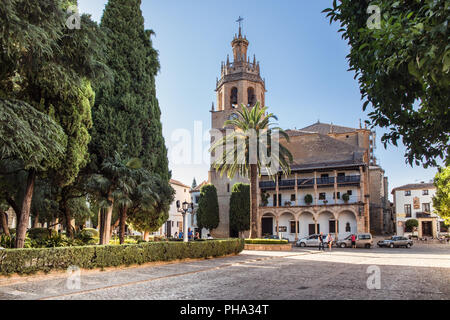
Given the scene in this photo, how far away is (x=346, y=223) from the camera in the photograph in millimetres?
45469

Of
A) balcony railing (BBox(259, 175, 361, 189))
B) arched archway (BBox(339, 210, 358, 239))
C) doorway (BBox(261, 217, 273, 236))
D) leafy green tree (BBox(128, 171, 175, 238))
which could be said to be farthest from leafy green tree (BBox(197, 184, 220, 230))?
leafy green tree (BBox(128, 171, 175, 238))

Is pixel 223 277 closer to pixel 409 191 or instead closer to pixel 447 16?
pixel 447 16

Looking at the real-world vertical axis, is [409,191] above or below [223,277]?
above

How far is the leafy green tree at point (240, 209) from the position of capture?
4784 centimetres

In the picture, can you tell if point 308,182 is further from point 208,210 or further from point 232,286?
point 232,286

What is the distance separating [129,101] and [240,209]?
95.7 ft

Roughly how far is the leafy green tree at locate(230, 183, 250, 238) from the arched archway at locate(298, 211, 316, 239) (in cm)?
694

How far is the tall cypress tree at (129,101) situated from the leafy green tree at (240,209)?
24576mm

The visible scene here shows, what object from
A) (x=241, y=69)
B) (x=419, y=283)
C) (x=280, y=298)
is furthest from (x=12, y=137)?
(x=241, y=69)

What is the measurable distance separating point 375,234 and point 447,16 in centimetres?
5617

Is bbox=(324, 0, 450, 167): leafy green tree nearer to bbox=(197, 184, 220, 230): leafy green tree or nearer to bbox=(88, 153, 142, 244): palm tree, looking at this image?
bbox=(88, 153, 142, 244): palm tree

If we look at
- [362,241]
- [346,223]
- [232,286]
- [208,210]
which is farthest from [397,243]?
[232,286]

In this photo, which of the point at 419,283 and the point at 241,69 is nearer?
the point at 419,283
